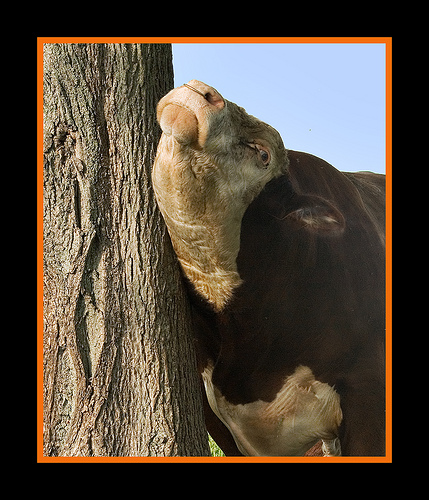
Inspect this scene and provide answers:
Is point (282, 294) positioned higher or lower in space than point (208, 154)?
lower

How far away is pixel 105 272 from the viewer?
320 centimetres

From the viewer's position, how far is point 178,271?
137 inches

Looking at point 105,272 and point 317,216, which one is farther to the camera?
point 317,216

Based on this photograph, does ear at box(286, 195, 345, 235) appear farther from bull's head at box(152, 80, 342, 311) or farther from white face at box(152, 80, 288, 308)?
white face at box(152, 80, 288, 308)

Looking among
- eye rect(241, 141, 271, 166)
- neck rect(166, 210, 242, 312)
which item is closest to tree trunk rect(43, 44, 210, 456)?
neck rect(166, 210, 242, 312)

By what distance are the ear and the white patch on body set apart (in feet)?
2.98

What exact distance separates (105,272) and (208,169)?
746 millimetres

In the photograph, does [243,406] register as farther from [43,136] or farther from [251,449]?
[43,136]

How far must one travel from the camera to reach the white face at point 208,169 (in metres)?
2.98

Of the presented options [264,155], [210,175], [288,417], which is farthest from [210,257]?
[288,417]

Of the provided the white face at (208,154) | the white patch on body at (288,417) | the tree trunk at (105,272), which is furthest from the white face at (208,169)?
the white patch on body at (288,417)

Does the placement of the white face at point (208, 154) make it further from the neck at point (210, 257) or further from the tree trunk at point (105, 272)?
the tree trunk at point (105, 272)

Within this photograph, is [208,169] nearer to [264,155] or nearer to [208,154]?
[208,154]

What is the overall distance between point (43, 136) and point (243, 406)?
2149 millimetres
